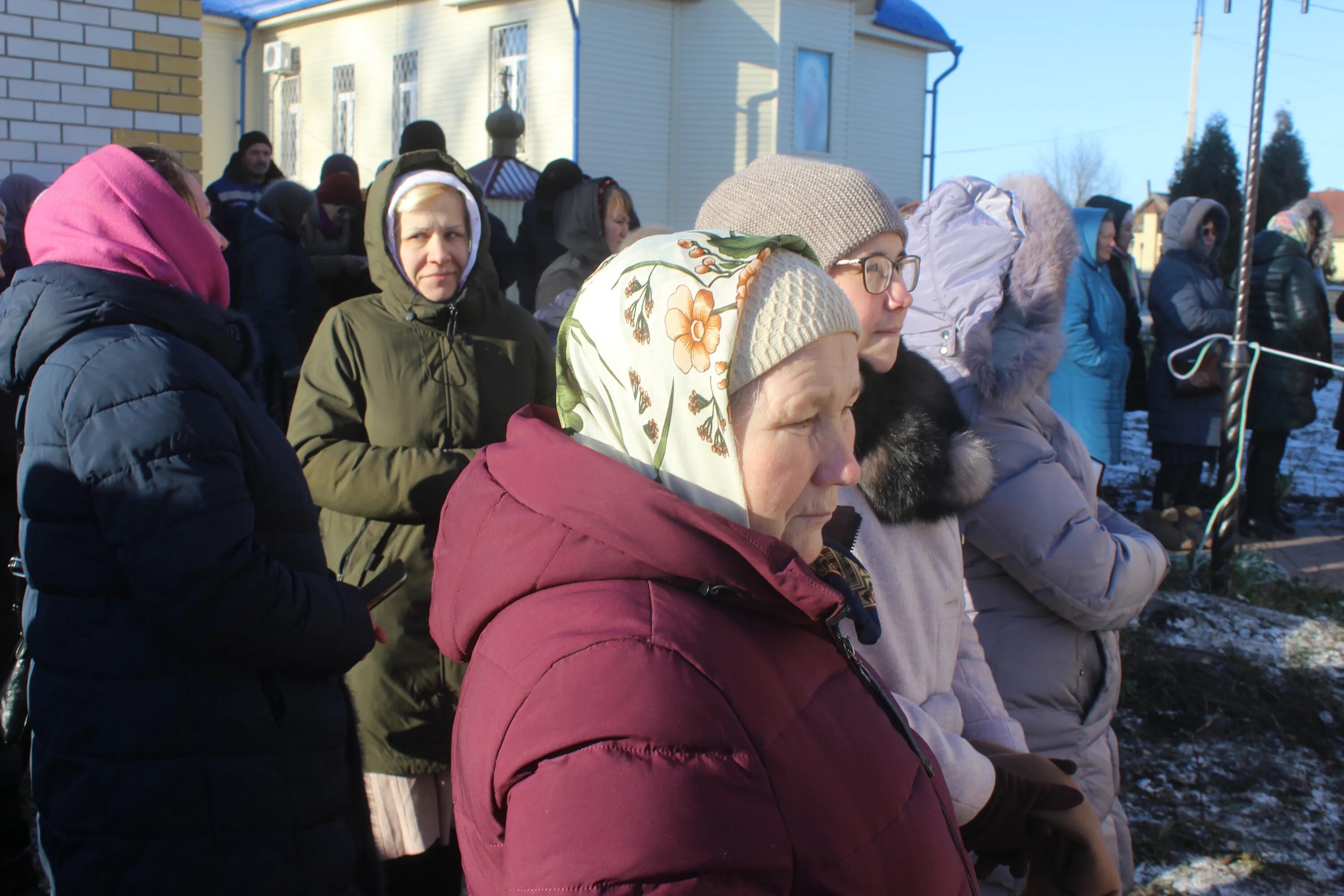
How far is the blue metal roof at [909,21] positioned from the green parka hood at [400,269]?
761 inches

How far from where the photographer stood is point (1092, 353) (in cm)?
649

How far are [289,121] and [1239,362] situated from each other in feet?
71.9

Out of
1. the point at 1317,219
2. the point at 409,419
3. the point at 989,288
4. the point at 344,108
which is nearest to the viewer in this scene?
the point at 989,288

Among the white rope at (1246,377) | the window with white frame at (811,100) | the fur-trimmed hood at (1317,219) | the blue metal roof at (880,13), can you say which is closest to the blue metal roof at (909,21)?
the blue metal roof at (880,13)

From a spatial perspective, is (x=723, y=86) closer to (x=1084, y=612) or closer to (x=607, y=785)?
(x=1084, y=612)

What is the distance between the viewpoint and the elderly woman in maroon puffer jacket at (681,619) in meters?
1.00

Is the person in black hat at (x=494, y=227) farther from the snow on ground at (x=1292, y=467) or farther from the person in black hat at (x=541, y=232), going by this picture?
the snow on ground at (x=1292, y=467)

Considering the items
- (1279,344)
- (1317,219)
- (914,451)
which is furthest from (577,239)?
(1317,219)

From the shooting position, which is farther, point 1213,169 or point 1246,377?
point 1213,169

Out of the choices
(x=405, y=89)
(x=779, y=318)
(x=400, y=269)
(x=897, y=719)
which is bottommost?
(x=897, y=719)

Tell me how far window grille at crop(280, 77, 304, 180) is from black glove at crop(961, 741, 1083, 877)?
2417 cm

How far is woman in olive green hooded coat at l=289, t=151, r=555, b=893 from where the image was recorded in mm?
2762

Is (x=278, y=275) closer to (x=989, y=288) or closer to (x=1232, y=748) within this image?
(x=989, y=288)

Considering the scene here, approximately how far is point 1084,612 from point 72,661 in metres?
2.09
